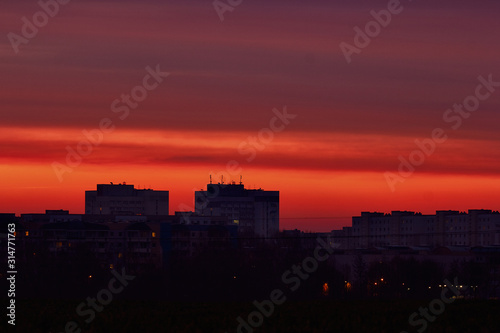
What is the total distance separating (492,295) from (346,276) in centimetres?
2511

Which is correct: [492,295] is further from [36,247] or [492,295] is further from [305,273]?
[36,247]

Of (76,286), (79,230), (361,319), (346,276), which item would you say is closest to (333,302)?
(361,319)

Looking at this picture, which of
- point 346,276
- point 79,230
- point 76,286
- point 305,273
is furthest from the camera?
point 79,230

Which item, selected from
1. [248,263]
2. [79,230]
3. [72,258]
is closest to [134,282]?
[72,258]

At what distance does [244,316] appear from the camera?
42594 millimetres

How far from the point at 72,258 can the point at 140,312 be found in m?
82.3

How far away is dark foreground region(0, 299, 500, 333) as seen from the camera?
3906 cm

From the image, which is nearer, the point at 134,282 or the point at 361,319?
the point at 361,319

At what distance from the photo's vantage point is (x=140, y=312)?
43.7 meters

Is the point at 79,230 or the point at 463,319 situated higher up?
the point at 79,230

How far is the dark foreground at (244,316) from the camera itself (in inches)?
1538

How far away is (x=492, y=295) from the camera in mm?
144500

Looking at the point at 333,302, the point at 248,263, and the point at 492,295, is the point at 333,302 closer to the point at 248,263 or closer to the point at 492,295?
the point at 248,263

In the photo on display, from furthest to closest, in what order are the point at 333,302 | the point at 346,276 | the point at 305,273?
the point at 346,276, the point at 305,273, the point at 333,302
